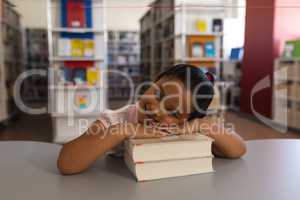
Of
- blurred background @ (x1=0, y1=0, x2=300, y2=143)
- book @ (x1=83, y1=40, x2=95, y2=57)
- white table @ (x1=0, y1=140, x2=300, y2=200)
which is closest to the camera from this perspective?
white table @ (x1=0, y1=140, x2=300, y2=200)

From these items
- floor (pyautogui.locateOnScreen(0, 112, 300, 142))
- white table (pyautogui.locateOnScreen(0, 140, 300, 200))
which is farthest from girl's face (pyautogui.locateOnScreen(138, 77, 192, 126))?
floor (pyautogui.locateOnScreen(0, 112, 300, 142))

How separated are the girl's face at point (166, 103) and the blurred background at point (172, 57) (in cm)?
69

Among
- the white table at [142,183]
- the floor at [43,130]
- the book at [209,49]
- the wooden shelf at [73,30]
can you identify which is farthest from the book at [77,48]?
the white table at [142,183]

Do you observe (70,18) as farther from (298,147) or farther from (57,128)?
(298,147)

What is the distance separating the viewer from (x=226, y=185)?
612 mm

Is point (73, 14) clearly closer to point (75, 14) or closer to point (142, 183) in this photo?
point (75, 14)

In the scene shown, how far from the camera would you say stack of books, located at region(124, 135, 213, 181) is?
0.61 m

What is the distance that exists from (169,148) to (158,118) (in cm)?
6

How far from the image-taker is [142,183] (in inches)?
24.1

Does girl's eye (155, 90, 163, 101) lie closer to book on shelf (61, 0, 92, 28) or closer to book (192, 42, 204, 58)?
book on shelf (61, 0, 92, 28)

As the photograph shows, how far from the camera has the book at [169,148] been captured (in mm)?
612

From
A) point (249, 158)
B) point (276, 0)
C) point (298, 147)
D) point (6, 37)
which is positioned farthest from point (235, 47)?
point (6, 37)

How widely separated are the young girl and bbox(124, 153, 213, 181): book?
6 cm

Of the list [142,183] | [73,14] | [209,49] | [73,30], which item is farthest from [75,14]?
[142,183]
